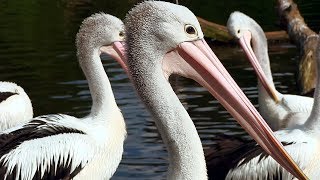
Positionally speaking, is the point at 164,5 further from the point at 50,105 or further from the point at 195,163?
the point at 50,105

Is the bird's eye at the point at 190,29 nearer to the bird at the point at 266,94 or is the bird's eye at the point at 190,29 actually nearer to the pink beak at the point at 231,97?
the pink beak at the point at 231,97

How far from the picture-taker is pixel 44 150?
5746 millimetres

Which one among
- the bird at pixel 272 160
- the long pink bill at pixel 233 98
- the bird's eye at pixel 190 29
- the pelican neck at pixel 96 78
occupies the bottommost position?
the bird at pixel 272 160

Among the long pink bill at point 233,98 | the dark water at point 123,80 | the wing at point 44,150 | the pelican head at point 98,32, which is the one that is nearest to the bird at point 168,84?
the long pink bill at point 233,98

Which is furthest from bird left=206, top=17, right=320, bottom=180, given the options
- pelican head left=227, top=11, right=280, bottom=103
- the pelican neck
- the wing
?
pelican head left=227, top=11, right=280, bottom=103

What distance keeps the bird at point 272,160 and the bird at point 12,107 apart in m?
1.99

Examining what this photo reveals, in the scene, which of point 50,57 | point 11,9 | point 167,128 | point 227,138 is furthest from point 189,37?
point 11,9

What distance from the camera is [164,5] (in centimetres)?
353

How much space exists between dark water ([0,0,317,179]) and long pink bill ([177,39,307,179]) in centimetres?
401

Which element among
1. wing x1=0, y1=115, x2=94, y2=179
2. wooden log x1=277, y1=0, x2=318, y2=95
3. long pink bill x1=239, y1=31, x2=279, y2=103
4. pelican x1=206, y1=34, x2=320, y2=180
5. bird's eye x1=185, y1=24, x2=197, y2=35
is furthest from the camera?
wooden log x1=277, y1=0, x2=318, y2=95

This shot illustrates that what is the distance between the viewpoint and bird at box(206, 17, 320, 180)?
6.06 m

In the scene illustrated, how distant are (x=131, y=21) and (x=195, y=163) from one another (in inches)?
26.9

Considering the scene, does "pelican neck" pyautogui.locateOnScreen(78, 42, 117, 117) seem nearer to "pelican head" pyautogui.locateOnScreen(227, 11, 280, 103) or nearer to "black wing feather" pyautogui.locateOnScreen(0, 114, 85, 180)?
"black wing feather" pyautogui.locateOnScreen(0, 114, 85, 180)

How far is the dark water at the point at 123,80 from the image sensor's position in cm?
852
